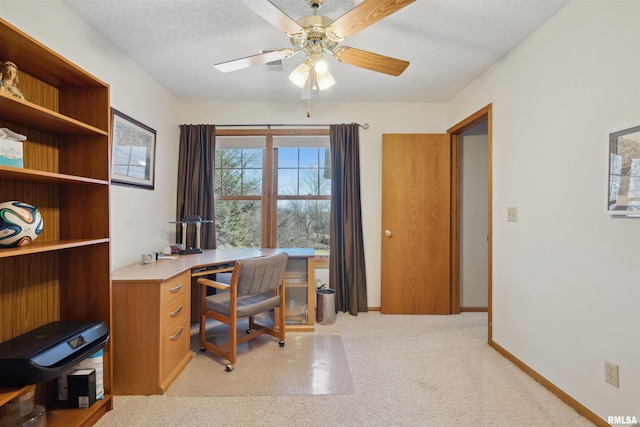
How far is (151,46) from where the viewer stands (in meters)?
2.39

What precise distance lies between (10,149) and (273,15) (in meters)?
1.34

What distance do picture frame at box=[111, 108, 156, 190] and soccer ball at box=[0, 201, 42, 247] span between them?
3.37 feet

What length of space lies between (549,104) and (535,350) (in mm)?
1728

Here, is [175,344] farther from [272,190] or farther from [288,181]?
[288,181]

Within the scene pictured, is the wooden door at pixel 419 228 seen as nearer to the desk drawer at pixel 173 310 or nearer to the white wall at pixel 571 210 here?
the white wall at pixel 571 210

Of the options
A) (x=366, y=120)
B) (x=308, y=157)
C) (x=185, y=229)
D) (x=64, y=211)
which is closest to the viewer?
(x=64, y=211)

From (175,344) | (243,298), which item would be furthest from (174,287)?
(243,298)

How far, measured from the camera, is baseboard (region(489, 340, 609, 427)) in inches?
67.1

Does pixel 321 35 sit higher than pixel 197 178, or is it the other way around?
pixel 321 35

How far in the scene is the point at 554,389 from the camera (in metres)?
1.98

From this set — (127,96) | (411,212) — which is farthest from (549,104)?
(127,96)

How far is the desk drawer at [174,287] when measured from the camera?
2.01 metres

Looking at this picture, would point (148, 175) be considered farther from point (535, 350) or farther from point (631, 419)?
point (631, 419)
